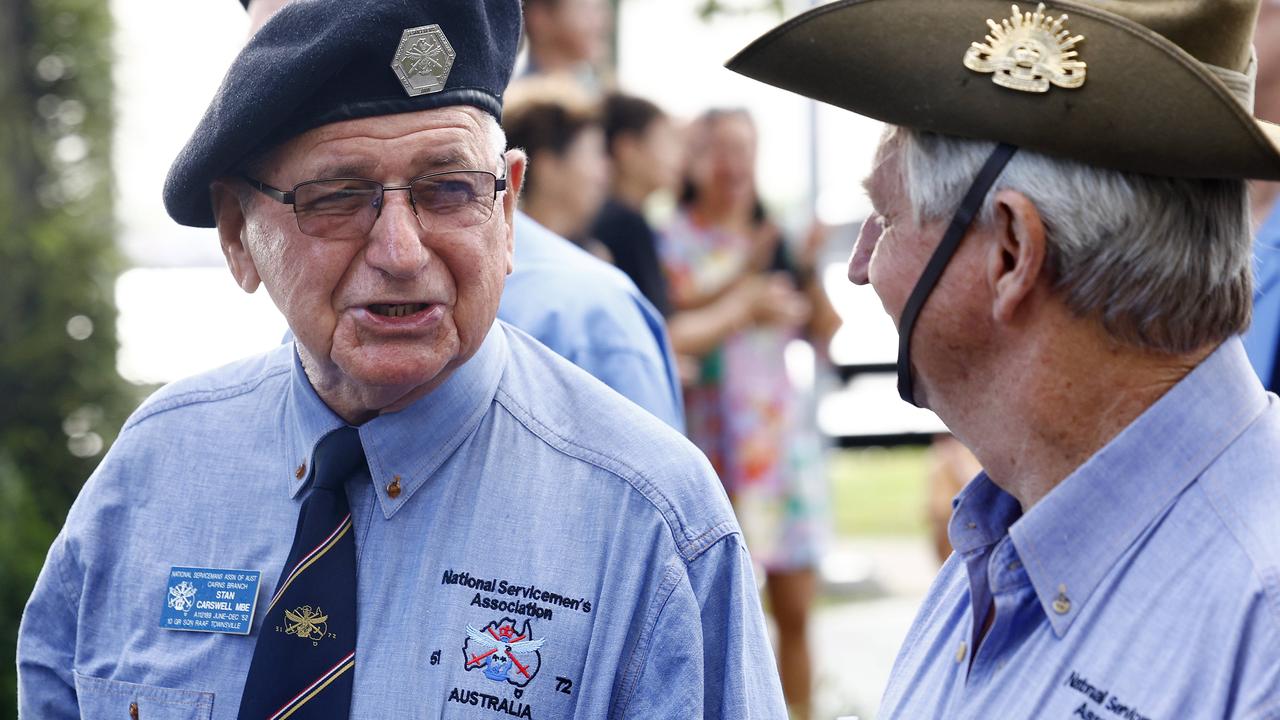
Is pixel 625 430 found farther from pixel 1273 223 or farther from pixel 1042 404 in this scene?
pixel 1273 223

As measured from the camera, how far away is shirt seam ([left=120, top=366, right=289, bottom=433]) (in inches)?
98.9

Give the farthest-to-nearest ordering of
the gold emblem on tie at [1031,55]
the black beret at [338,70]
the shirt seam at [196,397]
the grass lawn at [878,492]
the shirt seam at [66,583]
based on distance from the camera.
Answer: the grass lawn at [878,492] < the shirt seam at [196,397] < the shirt seam at [66,583] < the black beret at [338,70] < the gold emblem on tie at [1031,55]

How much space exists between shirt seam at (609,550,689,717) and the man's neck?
49cm

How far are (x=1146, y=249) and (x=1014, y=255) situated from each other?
0.16m

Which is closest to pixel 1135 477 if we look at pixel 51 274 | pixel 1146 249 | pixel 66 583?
pixel 1146 249

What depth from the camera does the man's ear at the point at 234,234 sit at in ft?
8.02

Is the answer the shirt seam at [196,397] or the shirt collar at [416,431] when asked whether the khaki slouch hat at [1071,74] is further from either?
the shirt seam at [196,397]

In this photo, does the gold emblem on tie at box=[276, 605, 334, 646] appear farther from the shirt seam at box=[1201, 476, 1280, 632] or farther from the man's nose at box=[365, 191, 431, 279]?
the shirt seam at box=[1201, 476, 1280, 632]

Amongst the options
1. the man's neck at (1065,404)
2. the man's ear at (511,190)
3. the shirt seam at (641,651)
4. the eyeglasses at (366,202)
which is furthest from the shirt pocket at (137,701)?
the man's neck at (1065,404)

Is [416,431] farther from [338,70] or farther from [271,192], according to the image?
[338,70]

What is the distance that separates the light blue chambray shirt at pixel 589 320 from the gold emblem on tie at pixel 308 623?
3.32 ft

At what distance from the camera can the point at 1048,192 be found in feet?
6.05

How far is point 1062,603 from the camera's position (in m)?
1.86

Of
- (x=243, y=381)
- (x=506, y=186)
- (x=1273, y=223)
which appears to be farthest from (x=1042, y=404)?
(x=1273, y=223)
